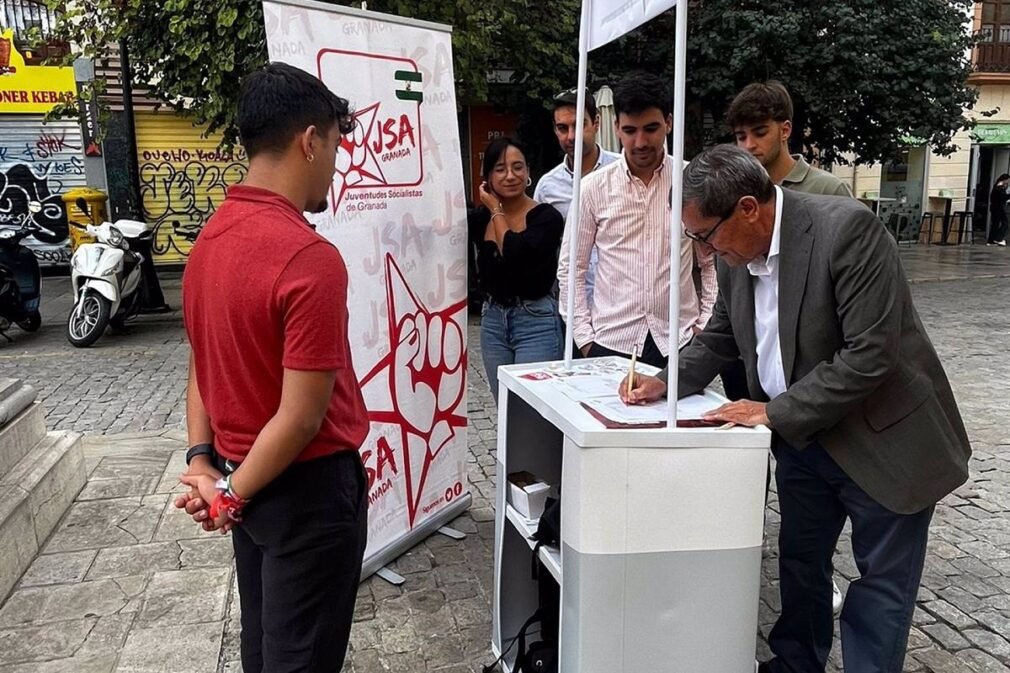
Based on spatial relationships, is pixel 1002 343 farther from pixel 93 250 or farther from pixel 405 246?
pixel 93 250

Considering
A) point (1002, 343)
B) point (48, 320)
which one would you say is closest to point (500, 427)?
point (1002, 343)

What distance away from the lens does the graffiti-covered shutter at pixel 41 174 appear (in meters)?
13.1

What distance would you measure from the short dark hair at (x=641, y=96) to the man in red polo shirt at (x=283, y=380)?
142 cm

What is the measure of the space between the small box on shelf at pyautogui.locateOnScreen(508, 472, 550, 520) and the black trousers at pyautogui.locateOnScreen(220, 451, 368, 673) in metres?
0.75

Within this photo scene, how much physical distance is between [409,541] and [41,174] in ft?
42.5

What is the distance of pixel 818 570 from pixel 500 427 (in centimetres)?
107

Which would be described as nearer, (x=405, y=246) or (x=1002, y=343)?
(x=405, y=246)

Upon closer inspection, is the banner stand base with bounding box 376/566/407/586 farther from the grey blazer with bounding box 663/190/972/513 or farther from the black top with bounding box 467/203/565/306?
the grey blazer with bounding box 663/190/972/513

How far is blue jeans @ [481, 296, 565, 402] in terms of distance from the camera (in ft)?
11.1

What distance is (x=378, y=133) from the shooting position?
3080 millimetres

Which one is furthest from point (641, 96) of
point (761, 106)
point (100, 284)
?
point (100, 284)

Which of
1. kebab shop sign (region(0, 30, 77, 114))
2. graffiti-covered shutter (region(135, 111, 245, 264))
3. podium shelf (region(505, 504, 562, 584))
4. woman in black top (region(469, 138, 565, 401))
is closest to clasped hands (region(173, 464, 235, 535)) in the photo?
podium shelf (region(505, 504, 562, 584))

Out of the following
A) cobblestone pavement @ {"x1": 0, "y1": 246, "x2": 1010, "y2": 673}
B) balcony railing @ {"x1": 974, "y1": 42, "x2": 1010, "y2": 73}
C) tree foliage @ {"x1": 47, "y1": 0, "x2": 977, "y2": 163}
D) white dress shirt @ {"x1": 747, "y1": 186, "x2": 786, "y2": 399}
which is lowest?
cobblestone pavement @ {"x1": 0, "y1": 246, "x2": 1010, "y2": 673}

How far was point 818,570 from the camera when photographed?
240 centimetres
